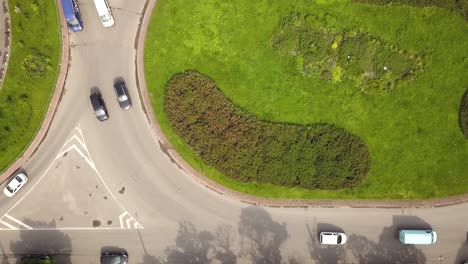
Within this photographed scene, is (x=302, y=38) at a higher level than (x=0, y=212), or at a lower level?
higher

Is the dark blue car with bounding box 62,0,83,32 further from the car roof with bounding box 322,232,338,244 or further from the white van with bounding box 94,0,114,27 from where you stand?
the car roof with bounding box 322,232,338,244

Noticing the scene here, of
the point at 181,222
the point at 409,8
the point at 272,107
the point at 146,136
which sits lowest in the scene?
the point at 181,222

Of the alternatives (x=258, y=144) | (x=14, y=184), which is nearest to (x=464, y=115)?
(x=258, y=144)

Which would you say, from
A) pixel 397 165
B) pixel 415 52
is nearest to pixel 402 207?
pixel 397 165

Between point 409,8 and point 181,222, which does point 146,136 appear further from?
point 409,8

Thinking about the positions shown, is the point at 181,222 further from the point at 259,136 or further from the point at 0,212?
the point at 0,212

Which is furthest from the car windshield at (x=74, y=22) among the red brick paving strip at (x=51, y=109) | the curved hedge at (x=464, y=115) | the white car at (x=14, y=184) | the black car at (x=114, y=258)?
the curved hedge at (x=464, y=115)
